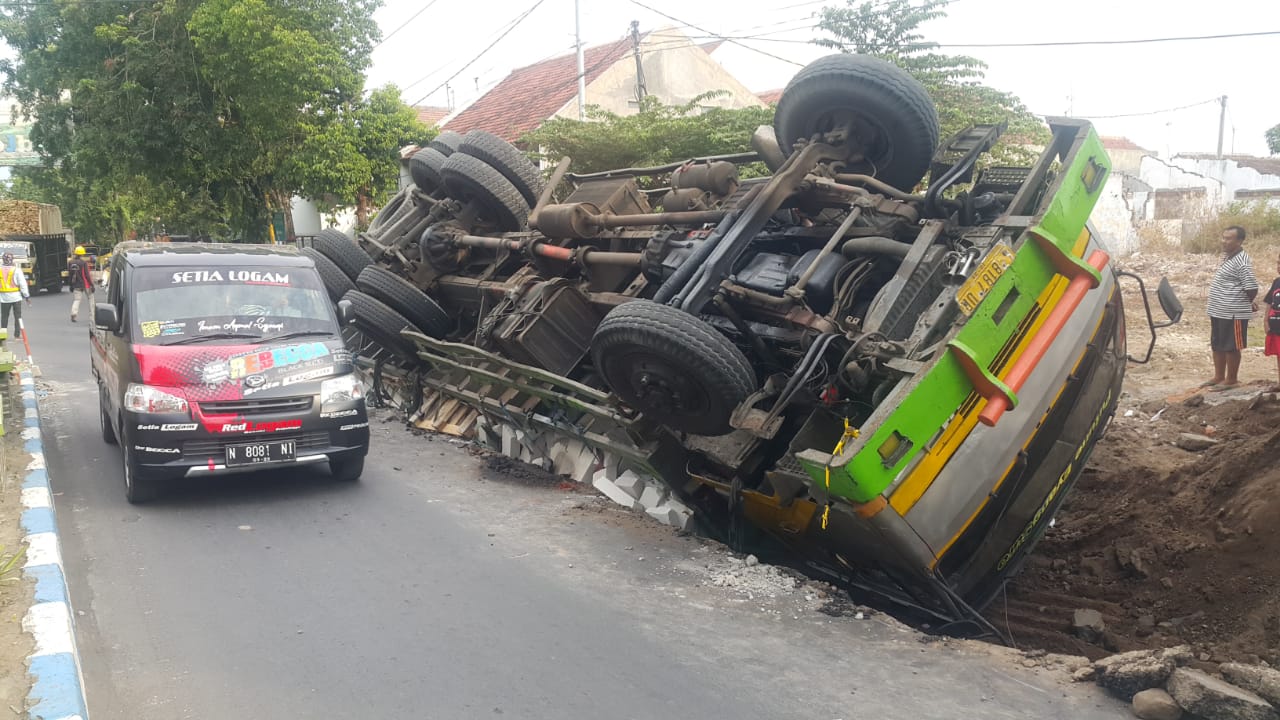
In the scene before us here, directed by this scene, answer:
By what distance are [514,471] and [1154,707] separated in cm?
498

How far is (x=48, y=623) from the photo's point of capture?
4.00m

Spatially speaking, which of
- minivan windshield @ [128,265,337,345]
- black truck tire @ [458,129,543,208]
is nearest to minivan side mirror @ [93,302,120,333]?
minivan windshield @ [128,265,337,345]

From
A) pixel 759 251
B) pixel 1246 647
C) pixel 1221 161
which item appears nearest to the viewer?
pixel 1246 647

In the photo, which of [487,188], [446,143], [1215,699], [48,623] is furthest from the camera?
[446,143]

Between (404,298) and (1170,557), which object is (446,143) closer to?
(404,298)

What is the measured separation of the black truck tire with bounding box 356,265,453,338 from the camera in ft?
28.5

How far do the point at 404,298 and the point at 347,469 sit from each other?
87.4 inches

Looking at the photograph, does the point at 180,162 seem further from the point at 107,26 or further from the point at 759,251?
the point at 759,251

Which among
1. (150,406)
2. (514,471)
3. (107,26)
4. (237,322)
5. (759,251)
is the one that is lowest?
(514,471)

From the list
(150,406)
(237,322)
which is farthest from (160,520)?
(237,322)

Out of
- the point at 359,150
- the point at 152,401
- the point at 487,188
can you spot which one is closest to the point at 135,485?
the point at 152,401

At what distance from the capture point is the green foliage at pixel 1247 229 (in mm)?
16594

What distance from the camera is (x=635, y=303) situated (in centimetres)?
491

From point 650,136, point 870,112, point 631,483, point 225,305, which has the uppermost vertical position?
point 650,136
